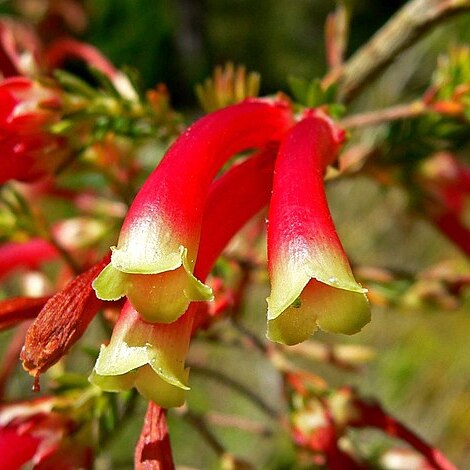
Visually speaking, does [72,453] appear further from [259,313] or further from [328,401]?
[259,313]

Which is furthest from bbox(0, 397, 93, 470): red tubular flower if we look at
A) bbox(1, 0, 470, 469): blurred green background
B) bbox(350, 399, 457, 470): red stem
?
bbox(1, 0, 470, 469): blurred green background

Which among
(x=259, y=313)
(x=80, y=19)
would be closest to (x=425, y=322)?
(x=259, y=313)

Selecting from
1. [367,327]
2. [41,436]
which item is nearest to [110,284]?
[41,436]

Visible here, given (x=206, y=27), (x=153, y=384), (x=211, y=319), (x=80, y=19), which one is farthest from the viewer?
(x=206, y=27)

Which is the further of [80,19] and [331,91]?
[80,19]

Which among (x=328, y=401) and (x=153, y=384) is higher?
(x=153, y=384)

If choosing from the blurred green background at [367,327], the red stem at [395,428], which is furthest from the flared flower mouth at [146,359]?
the blurred green background at [367,327]

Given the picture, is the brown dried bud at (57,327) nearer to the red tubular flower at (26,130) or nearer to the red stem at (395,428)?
the red tubular flower at (26,130)

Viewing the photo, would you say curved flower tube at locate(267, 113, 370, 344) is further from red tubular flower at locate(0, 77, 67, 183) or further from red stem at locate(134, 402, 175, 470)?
red tubular flower at locate(0, 77, 67, 183)
